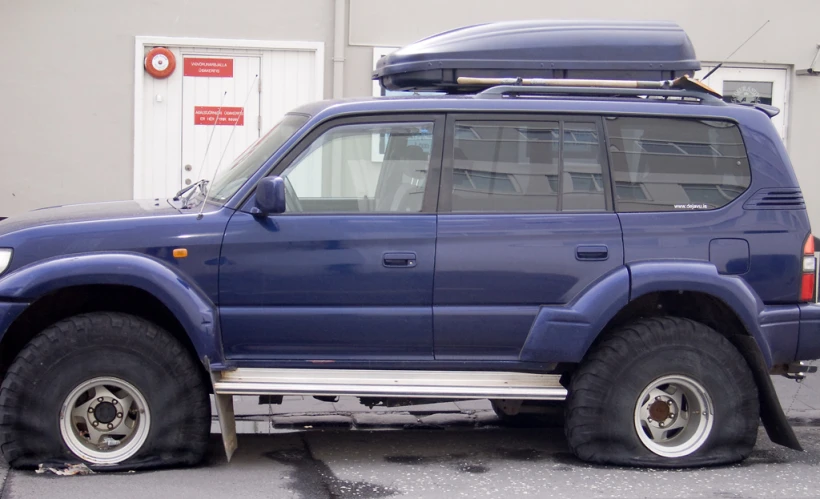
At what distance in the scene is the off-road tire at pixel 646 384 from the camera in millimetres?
5262

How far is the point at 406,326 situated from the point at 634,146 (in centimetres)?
161

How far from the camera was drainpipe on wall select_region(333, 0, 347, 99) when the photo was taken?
10086 mm

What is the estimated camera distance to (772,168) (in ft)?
17.9

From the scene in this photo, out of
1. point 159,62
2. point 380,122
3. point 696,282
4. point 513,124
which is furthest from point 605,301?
point 159,62

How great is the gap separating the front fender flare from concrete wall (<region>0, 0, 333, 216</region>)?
17.2ft

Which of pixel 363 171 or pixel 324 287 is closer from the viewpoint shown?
pixel 324 287

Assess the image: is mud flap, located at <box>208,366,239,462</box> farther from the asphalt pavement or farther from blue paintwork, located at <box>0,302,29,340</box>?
blue paintwork, located at <box>0,302,29,340</box>

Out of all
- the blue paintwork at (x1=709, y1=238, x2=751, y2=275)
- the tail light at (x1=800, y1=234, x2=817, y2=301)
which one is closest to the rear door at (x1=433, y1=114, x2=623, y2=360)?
the blue paintwork at (x1=709, y1=238, x2=751, y2=275)

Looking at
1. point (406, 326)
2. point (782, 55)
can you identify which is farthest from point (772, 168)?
point (782, 55)

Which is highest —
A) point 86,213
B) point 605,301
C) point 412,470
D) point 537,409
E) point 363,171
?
point 363,171

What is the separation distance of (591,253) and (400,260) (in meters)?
1.01

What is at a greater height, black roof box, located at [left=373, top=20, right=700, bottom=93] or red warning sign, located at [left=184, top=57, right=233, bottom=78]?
red warning sign, located at [left=184, top=57, right=233, bottom=78]

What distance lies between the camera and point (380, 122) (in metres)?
5.32

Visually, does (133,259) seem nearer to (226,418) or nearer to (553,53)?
(226,418)
